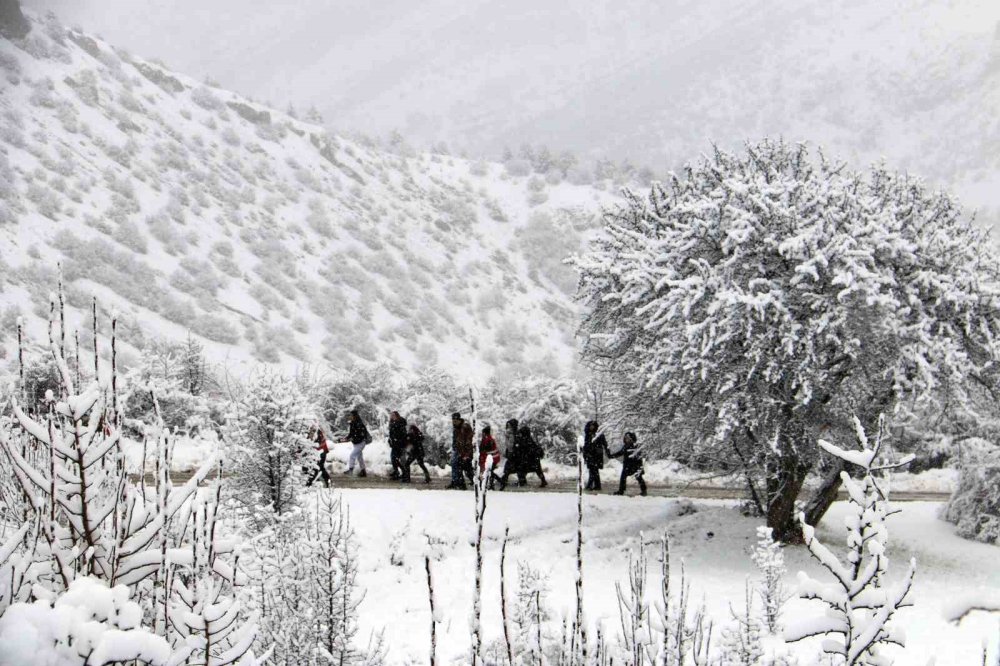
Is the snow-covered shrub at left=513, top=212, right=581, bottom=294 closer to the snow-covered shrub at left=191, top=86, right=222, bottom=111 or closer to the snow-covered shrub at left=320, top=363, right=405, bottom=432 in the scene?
the snow-covered shrub at left=191, top=86, right=222, bottom=111

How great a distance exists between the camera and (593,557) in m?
11.2

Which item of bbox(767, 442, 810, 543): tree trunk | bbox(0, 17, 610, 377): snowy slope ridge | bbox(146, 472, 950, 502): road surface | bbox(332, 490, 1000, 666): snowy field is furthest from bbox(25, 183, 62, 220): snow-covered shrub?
bbox(767, 442, 810, 543): tree trunk

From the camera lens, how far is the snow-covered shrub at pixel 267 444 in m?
10.3

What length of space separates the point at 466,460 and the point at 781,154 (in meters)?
7.99

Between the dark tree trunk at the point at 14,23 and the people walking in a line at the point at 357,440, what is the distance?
30.4m

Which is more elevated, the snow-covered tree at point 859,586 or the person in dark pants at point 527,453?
the snow-covered tree at point 859,586

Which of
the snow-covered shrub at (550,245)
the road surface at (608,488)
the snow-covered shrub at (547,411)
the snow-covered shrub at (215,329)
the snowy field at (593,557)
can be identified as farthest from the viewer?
the snow-covered shrub at (550,245)

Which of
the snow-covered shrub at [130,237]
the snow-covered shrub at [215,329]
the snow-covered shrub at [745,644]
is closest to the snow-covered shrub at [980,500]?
the snow-covered shrub at [745,644]

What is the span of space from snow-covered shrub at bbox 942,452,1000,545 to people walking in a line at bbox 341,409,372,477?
11.4 m

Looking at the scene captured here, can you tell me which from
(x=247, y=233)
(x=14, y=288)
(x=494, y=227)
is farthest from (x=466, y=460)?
(x=494, y=227)

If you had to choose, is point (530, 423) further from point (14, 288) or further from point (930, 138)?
point (930, 138)

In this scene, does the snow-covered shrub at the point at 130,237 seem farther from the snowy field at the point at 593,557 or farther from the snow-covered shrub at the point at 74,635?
the snow-covered shrub at the point at 74,635

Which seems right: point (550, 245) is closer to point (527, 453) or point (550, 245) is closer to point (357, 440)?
point (527, 453)

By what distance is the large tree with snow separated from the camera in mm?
10031
